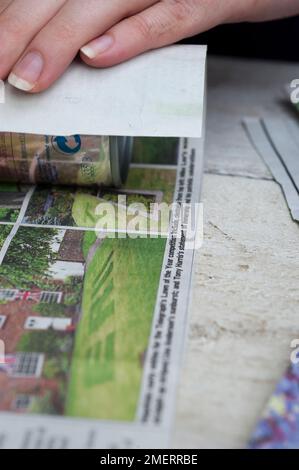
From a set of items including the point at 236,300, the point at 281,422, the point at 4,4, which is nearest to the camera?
the point at 281,422

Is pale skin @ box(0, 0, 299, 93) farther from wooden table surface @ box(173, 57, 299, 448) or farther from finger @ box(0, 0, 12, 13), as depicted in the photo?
wooden table surface @ box(173, 57, 299, 448)

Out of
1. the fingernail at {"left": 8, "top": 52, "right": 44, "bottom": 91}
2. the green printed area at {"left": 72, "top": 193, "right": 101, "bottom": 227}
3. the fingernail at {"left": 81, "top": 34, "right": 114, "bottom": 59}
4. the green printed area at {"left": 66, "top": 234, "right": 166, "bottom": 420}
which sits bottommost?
the green printed area at {"left": 66, "top": 234, "right": 166, "bottom": 420}

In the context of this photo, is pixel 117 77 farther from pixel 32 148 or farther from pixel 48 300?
pixel 48 300

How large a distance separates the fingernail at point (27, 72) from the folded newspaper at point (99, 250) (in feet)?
0.05

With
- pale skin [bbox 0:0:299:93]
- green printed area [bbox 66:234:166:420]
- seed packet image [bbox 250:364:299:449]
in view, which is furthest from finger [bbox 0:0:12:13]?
seed packet image [bbox 250:364:299:449]

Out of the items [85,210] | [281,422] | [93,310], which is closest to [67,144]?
[85,210]

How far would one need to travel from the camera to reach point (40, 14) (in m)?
0.54

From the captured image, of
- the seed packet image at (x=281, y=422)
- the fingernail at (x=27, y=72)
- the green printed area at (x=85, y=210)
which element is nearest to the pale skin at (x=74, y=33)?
the fingernail at (x=27, y=72)

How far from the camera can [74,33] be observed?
54 cm

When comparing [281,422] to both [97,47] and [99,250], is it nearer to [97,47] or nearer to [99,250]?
[99,250]

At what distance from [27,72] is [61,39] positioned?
5cm

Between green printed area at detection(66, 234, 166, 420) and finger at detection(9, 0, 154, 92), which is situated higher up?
finger at detection(9, 0, 154, 92)

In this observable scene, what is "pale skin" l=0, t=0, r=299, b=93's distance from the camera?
52cm
